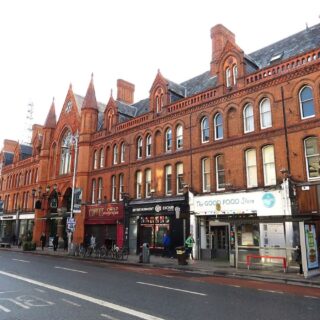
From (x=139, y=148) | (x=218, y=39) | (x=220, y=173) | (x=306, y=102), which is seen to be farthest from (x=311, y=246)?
(x=218, y=39)

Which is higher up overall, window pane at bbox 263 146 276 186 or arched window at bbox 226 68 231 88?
arched window at bbox 226 68 231 88

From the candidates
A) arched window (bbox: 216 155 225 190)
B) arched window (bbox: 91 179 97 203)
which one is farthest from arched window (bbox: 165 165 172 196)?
arched window (bbox: 91 179 97 203)

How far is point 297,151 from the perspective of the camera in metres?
20.4

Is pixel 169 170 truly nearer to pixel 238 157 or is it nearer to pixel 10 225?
pixel 238 157

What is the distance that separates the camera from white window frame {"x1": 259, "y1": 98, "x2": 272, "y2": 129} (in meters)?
22.6

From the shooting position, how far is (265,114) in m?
22.8

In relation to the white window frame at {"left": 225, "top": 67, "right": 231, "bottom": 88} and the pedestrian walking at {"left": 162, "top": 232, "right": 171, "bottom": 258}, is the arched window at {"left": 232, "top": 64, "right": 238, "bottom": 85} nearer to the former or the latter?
the white window frame at {"left": 225, "top": 67, "right": 231, "bottom": 88}

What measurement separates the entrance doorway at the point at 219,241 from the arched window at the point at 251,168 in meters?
3.67

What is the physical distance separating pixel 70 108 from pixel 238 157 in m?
26.0

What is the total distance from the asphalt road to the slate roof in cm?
1693

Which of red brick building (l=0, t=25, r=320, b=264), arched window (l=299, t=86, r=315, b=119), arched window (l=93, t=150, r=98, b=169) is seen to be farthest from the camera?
arched window (l=93, t=150, r=98, b=169)

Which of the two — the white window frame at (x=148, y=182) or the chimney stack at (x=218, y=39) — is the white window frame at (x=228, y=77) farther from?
the white window frame at (x=148, y=182)

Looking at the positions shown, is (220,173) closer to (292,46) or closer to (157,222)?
(157,222)

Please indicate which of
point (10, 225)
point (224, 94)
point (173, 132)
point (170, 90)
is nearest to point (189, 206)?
point (173, 132)
